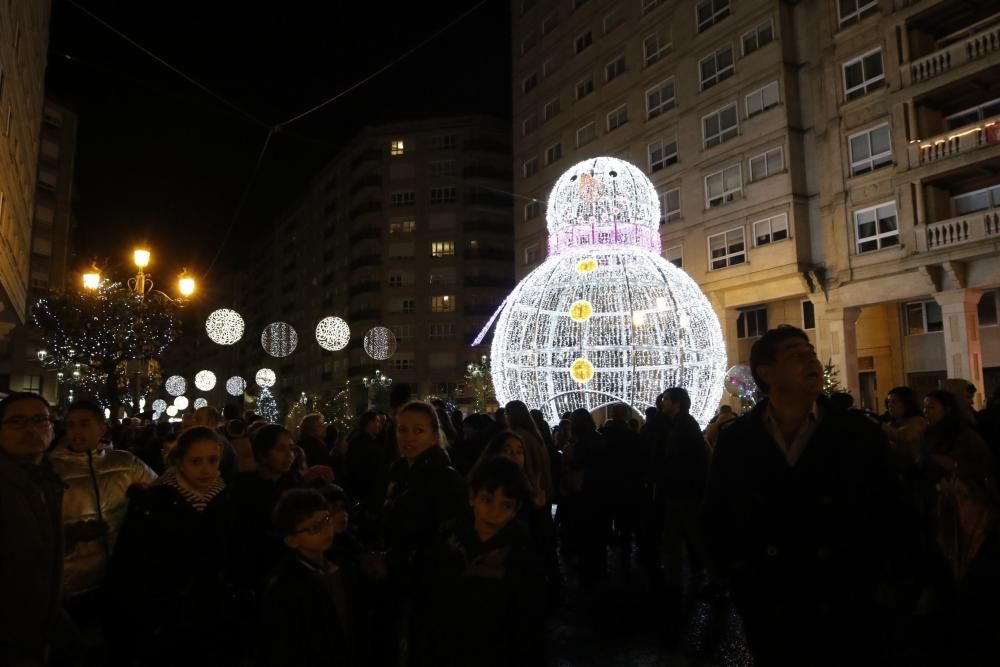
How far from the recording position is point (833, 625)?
8.20ft

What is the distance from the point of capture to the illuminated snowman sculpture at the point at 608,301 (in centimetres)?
1395

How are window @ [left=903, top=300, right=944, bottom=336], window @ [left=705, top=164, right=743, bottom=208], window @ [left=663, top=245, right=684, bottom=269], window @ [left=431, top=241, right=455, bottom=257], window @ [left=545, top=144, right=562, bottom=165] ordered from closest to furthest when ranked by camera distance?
window @ [left=903, top=300, right=944, bottom=336]
window @ [left=705, top=164, right=743, bottom=208]
window @ [left=663, top=245, right=684, bottom=269]
window @ [left=545, top=144, right=562, bottom=165]
window @ [left=431, top=241, right=455, bottom=257]

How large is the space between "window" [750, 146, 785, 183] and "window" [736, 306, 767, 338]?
15.9 ft

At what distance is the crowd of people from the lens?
257 centimetres

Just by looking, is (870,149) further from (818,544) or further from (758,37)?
(818,544)

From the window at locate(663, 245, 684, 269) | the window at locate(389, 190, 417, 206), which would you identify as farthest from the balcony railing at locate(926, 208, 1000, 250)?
the window at locate(389, 190, 417, 206)

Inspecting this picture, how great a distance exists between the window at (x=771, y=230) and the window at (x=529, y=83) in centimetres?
1701

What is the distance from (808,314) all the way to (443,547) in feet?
78.6

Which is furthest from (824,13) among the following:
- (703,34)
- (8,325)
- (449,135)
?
(449,135)

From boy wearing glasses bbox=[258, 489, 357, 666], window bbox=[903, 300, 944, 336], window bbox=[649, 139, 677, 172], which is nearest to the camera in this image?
boy wearing glasses bbox=[258, 489, 357, 666]

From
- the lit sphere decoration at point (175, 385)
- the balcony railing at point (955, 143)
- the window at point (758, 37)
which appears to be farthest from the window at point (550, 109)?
the lit sphere decoration at point (175, 385)

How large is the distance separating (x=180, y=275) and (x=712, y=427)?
10.5 m

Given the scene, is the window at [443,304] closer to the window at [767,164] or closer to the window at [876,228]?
the window at [767,164]

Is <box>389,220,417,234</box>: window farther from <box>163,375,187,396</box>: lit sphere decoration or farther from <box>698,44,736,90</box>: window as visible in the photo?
<box>698,44,736,90</box>: window
